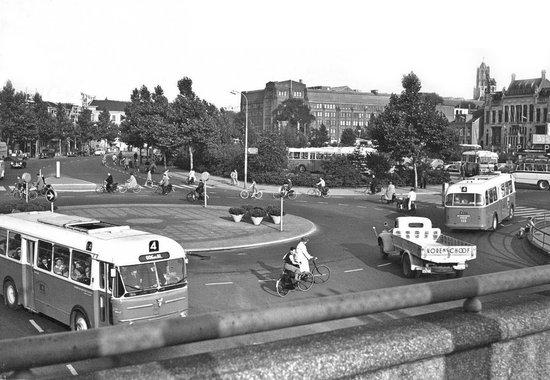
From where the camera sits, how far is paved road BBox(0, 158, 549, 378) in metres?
17.7

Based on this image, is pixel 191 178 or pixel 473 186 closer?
pixel 473 186

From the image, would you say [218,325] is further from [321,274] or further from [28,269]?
[321,274]

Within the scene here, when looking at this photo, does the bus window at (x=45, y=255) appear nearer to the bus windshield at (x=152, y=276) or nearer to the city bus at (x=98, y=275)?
the city bus at (x=98, y=275)

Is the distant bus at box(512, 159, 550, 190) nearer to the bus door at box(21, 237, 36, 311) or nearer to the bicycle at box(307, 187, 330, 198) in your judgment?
the bicycle at box(307, 187, 330, 198)

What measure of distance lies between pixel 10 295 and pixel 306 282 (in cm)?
925

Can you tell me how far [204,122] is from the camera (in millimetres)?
73000

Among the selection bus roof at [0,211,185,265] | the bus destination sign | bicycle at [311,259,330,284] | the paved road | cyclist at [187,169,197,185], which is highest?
bus roof at [0,211,185,265]

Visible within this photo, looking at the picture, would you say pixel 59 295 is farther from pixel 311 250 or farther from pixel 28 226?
pixel 311 250

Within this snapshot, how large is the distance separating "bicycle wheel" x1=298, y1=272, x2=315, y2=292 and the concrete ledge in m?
15.3

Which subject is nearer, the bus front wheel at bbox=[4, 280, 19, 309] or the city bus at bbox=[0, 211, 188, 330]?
the city bus at bbox=[0, 211, 188, 330]

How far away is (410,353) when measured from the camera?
3.82 m

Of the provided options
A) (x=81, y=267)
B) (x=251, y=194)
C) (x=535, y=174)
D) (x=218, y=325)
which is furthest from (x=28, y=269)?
(x=535, y=174)

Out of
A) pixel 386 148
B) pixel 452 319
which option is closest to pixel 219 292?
pixel 452 319

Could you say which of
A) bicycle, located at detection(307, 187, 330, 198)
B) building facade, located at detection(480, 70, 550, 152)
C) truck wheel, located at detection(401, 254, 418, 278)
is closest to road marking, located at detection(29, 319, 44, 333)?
truck wheel, located at detection(401, 254, 418, 278)
